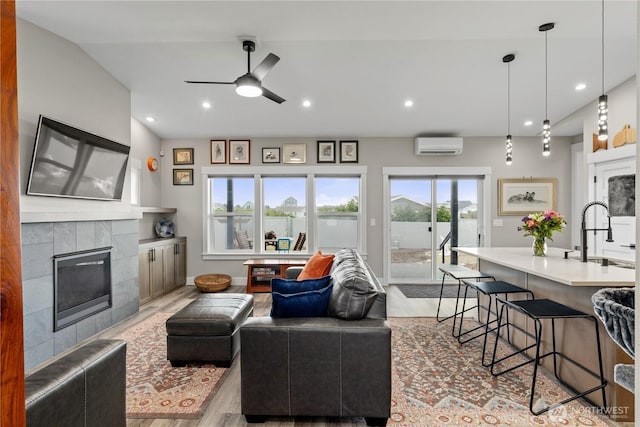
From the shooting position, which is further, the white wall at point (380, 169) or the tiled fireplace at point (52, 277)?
the white wall at point (380, 169)

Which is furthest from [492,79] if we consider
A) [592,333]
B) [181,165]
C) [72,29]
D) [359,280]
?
[181,165]

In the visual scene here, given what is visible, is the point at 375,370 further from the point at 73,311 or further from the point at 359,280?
the point at 73,311

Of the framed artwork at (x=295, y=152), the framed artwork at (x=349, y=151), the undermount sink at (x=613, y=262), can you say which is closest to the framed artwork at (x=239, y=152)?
the framed artwork at (x=295, y=152)

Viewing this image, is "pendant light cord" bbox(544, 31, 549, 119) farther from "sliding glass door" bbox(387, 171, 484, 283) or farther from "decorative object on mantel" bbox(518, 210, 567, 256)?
"decorative object on mantel" bbox(518, 210, 567, 256)

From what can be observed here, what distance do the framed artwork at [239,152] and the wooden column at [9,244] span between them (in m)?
4.81

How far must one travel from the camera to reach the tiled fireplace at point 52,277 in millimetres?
2516

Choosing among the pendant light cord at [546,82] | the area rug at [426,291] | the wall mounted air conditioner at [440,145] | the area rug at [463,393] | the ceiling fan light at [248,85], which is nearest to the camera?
the area rug at [463,393]

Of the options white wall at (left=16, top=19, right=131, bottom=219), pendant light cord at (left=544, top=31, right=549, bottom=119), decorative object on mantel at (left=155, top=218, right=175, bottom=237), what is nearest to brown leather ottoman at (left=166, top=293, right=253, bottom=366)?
white wall at (left=16, top=19, right=131, bottom=219)

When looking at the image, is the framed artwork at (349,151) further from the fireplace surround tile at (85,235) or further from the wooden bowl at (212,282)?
the fireplace surround tile at (85,235)

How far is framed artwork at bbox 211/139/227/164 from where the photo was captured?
17.3ft

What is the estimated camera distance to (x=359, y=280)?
1902 millimetres

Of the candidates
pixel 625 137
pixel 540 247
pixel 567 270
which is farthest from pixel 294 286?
pixel 625 137

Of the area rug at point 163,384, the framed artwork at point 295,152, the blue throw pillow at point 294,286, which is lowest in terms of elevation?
the area rug at point 163,384

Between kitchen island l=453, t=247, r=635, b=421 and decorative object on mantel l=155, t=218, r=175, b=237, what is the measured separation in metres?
4.79
